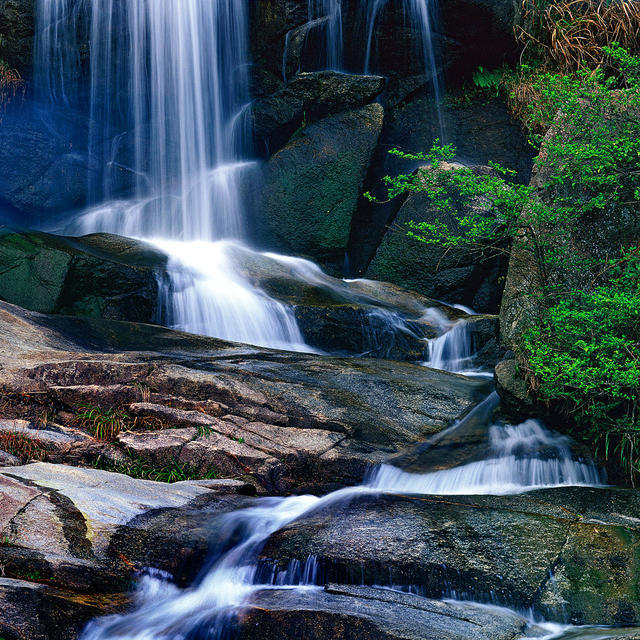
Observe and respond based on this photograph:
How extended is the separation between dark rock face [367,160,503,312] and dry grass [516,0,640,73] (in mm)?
3365

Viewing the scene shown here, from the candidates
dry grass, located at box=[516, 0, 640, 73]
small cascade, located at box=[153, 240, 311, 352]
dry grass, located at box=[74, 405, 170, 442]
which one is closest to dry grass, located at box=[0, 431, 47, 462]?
dry grass, located at box=[74, 405, 170, 442]

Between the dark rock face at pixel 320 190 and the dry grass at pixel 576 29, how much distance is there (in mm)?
3996

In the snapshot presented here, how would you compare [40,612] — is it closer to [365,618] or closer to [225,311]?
[365,618]

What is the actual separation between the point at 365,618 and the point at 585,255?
15.6 feet

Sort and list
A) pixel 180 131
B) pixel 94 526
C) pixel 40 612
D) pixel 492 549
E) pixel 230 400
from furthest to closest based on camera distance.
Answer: pixel 180 131, pixel 230 400, pixel 492 549, pixel 94 526, pixel 40 612

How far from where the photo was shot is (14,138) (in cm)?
1554

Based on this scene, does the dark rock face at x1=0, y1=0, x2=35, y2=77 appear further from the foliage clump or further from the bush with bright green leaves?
the bush with bright green leaves

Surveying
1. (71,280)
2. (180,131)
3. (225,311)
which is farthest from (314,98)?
(71,280)

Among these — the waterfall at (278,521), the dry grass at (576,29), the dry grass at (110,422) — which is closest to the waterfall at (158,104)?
the dry grass at (576,29)

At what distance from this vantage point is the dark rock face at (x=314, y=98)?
1352 cm

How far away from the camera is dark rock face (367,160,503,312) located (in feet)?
40.8

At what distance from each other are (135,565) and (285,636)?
112 centimetres

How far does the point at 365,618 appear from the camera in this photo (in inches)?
132

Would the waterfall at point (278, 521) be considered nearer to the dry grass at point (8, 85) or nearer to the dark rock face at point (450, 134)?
the dark rock face at point (450, 134)
